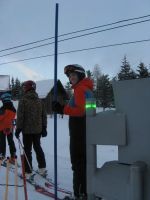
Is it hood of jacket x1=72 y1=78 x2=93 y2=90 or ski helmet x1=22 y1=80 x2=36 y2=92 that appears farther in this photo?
ski helmet x1=22 y1=80 x2=36 y2=92

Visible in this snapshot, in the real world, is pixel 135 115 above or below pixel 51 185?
above

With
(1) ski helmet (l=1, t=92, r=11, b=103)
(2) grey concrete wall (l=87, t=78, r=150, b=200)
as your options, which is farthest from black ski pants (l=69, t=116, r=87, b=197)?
(1) ski helmet (l=1, t=92, r=11, b=103)

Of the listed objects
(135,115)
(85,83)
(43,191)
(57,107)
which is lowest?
(43,191)

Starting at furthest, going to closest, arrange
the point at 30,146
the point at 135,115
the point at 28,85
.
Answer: the point at 30,146 < the point at 28,85 < the point at 135,115

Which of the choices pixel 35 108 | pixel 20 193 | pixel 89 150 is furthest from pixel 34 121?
pixel 89 150

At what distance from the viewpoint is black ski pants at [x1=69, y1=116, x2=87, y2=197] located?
5.12 metres

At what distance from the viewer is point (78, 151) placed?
514 centimetres

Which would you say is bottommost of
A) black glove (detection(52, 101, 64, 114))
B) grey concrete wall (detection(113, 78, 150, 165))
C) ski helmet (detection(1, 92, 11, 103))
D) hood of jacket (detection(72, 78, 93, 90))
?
grey concrete wall (detection(113, 78, 150, 165))

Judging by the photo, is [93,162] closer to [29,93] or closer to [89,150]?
[89,150]

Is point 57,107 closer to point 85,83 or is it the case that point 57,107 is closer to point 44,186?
point 85,83

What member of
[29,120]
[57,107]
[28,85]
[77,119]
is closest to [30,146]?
[29,120]

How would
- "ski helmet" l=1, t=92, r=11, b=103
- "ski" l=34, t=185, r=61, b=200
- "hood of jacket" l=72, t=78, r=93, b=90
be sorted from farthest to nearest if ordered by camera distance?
"ski helmet" l=1, t=92, r=11, b=103, "ski" l=34, t=185, r=61, b=200, "hood of jacket" l=72, t=78, r=93, b=90

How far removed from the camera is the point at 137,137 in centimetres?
182

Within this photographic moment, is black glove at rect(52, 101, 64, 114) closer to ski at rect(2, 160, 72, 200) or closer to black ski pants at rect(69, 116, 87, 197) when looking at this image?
black ski pants at rect(69, 116, 87, 197)
